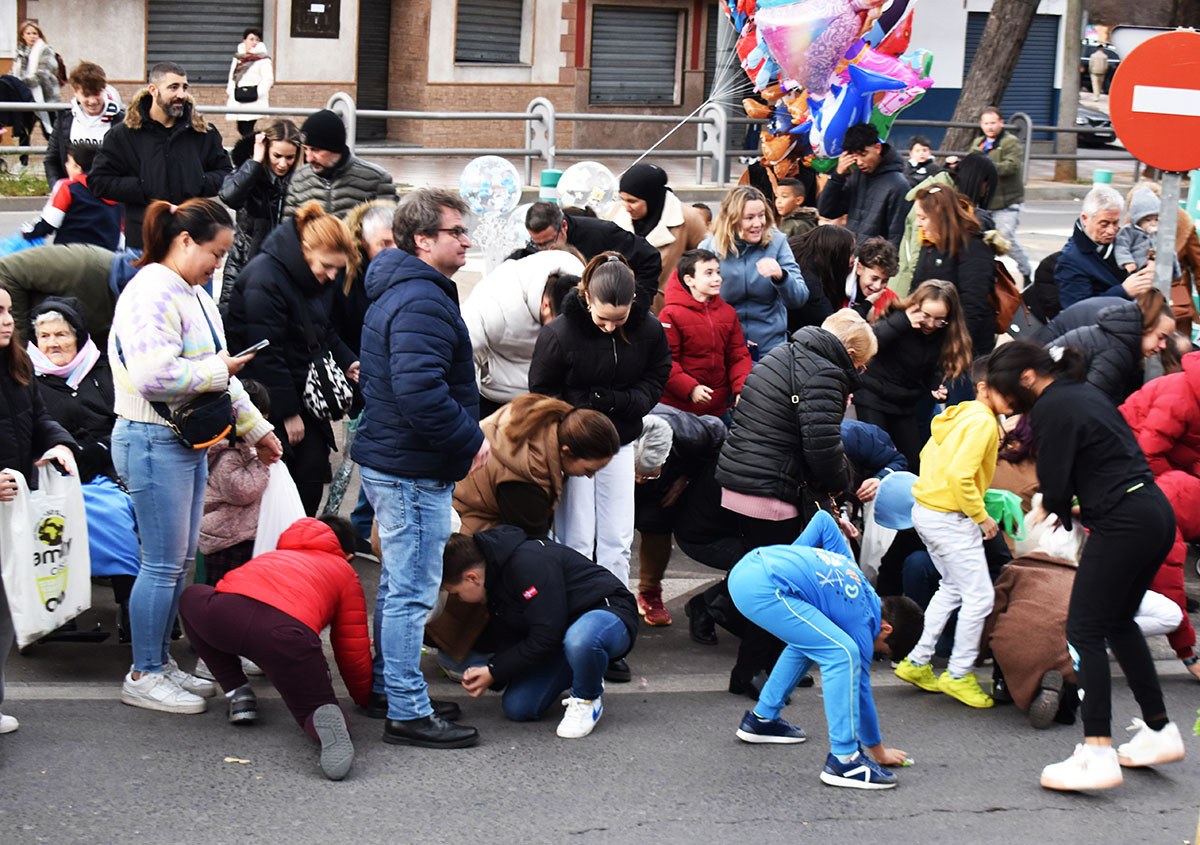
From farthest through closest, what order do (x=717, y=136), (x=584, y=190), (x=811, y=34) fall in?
(x=717, y=136) → (x=811, y=34) → (x=584, y=190)

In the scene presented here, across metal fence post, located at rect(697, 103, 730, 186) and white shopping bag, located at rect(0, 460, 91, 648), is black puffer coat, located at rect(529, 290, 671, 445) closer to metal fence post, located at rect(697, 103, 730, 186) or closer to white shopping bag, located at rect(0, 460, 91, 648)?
white shopping bag, located at rect(0, 460, 91, 648)

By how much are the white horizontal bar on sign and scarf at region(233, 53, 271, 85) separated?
54.5ft

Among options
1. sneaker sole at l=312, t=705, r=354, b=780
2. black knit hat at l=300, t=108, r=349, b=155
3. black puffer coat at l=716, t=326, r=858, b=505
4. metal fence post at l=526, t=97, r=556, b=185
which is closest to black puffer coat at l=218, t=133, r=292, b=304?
black knit hat at l=300, t=108, r=349, b=155

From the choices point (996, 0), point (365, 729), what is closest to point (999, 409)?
point (365, 729)

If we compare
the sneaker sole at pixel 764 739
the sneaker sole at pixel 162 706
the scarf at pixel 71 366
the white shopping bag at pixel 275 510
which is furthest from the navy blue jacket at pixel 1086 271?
the sneaker sole at pixel 162 706

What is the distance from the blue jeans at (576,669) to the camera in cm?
538

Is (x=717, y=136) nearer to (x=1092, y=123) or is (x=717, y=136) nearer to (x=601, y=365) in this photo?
(x=601, y=365)

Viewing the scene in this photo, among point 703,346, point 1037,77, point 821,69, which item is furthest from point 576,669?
point 1037,77

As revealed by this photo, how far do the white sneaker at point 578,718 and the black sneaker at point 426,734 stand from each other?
37cm

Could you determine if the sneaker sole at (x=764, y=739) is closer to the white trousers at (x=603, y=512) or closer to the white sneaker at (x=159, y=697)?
the white trousers at (x=603, y=512)

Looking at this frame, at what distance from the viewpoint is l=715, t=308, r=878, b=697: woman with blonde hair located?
5.87m

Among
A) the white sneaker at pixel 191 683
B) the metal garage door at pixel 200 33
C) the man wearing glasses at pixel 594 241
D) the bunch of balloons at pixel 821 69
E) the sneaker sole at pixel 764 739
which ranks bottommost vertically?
the sneaker sole at pixel 764 739

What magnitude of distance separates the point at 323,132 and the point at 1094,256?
493 cm

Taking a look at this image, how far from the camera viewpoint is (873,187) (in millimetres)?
10352
